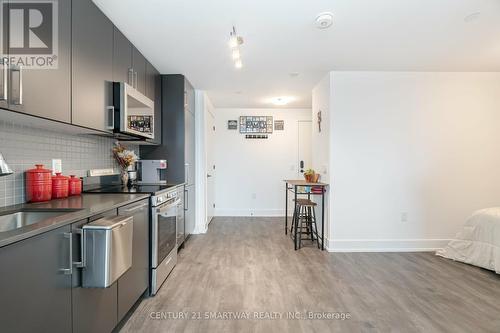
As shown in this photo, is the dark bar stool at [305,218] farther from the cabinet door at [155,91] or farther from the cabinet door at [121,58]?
the cabinet door at [121,58]

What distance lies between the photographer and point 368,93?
3.46 m

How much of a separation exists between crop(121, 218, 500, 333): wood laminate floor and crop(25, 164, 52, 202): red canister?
1104mm

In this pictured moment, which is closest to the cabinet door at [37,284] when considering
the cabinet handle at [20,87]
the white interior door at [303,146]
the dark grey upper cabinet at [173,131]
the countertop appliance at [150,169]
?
the cabinet handle at [20,87]

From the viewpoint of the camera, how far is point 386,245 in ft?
11.4

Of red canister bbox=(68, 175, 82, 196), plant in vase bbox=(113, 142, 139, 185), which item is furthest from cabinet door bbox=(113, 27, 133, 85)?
red canister bbox=(68, 175, 82, 196)

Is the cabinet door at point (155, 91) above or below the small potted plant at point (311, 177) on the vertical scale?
above

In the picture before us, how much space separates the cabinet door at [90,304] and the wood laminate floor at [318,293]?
34 cm

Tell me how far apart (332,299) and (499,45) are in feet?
10.3

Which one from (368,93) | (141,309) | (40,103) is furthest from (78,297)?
(368,93)

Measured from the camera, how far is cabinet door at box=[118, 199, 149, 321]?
1.74m

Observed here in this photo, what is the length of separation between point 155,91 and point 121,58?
950mm

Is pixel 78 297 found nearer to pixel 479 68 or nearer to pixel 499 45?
pixel 499 45

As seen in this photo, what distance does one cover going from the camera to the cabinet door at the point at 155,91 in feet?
10.0

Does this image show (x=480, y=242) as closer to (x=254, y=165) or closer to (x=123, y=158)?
(x=254, y=165)
